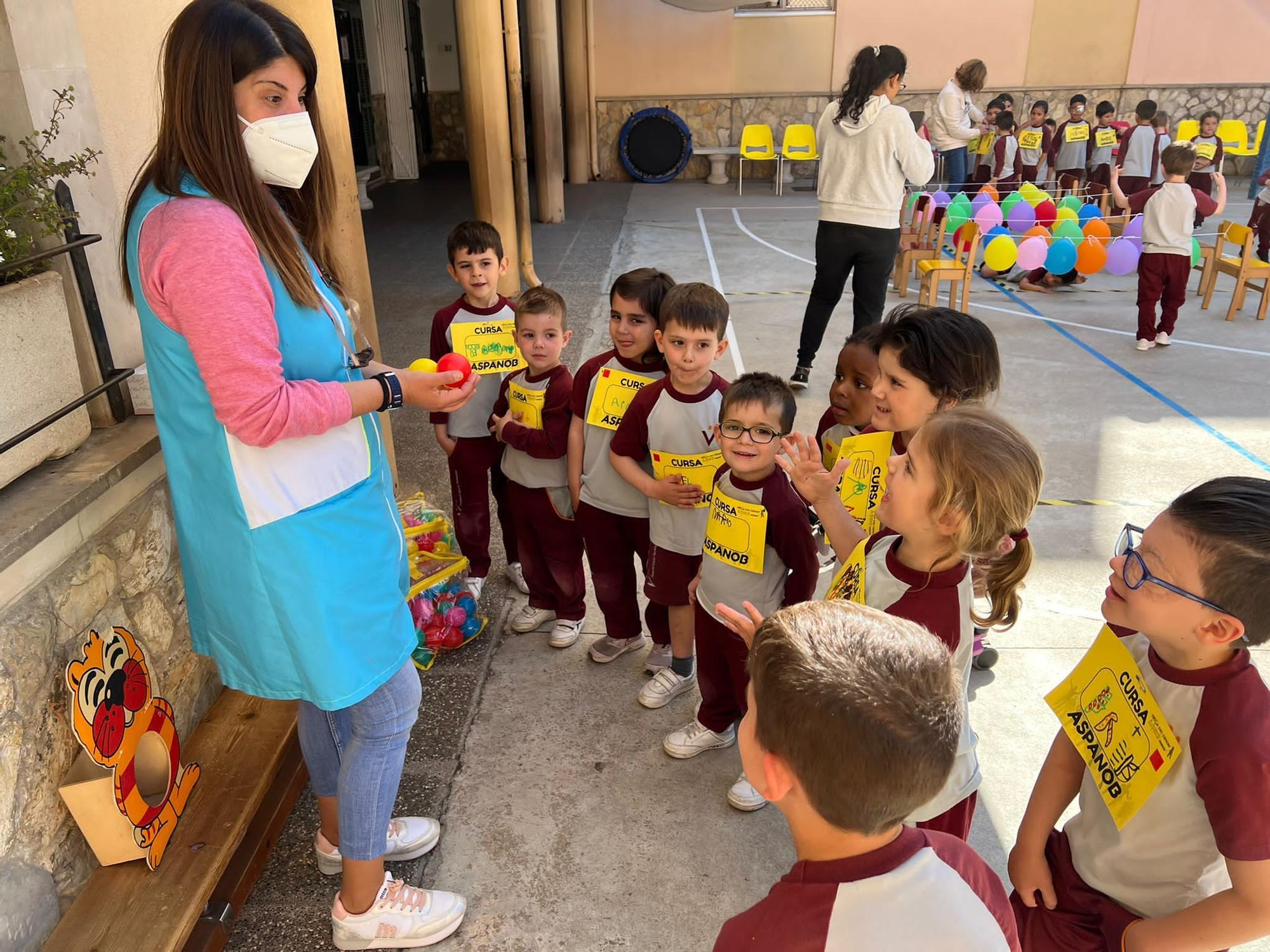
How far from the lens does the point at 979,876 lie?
1200 mm

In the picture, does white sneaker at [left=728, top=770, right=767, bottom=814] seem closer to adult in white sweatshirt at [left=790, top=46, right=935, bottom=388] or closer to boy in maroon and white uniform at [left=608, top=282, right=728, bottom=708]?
boy in maroon and white uniform at [left=608, top=282, right=728, bottom=708]

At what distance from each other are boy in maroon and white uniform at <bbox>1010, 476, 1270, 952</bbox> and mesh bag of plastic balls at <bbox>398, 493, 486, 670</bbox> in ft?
7.02

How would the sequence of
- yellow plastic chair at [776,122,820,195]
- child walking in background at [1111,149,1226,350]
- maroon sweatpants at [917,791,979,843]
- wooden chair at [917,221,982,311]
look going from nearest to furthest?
maroon sweatpants at [917,791,979,843]
child walking in background at [1111,149,1226,350]
wooden chair at [917,221,982,311]
yellow plastic chair at [776,122,820,195]

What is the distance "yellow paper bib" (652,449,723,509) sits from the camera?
266cm

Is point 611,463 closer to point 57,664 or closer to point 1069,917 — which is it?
point 57,664

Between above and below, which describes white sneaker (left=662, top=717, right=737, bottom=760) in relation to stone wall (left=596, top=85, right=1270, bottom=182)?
below

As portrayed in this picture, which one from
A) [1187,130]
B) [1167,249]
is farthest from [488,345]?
[1187,130]

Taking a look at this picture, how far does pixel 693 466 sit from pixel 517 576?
1325 mm

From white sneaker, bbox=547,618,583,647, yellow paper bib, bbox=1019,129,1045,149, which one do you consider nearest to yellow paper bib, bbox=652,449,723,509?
white sneaker, bbox=547,618,583,647

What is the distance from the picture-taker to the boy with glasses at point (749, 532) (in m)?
2.36

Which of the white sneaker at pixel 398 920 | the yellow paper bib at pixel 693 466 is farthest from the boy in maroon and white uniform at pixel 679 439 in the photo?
the white sneaker at pixel 398 920

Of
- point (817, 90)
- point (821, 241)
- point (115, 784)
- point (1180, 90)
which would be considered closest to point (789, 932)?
point (115, 784)

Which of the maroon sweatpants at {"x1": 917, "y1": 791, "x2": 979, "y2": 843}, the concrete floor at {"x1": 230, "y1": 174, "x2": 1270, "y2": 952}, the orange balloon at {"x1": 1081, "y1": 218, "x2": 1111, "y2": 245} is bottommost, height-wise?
the concrete floor at {"x1": 230, "y1": 174, "x2": 1270, "y2": 952}

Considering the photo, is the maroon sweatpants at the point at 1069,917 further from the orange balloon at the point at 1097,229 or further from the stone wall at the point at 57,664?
the orange balloon at the point at 1097,229
